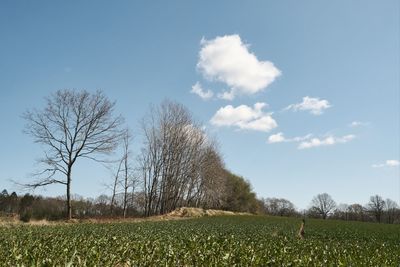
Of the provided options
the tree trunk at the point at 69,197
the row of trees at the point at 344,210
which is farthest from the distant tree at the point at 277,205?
the tree trunk at the point at 69,197

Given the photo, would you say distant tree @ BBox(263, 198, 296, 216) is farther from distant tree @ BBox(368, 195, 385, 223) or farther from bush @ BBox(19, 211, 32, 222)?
bush @ BBox(19, 211, 32, 222)

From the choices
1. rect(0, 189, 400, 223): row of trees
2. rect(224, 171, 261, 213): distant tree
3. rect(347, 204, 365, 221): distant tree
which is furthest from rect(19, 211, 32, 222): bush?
rect(347, 204, 365, 221): distant tree

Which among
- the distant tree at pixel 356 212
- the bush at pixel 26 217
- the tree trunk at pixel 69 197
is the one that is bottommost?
the distant tree at pixel 356 212

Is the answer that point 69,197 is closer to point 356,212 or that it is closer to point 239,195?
point 239,195

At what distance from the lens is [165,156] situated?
2419 inches

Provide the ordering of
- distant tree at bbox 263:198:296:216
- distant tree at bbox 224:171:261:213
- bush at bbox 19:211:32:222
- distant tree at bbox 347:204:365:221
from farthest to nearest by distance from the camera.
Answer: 1. distant tree at bbox 263:198:296:216
2. distant tree at bbox 347:204:365:221
3. distant tree at bbox 224:171:261:213
4. bush at bbox 19:211:32:222

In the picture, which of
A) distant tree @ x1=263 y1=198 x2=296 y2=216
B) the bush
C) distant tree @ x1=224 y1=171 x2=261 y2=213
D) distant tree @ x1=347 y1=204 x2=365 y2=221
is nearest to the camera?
the bush

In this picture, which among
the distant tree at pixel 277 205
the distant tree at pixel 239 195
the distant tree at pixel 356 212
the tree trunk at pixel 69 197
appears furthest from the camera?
the distant tree at pixel 277 205

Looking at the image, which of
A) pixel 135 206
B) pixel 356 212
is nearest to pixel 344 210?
pixel 356 212

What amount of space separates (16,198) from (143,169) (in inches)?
1598

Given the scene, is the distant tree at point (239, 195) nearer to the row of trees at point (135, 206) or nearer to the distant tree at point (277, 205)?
the row of trees at point (135, 206)

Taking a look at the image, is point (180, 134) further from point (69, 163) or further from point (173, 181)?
point (69, 163)

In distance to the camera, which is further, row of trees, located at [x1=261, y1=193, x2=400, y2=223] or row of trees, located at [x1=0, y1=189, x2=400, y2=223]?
row of trees, located at [x1=261, y1=193, x2=400, y2=223]

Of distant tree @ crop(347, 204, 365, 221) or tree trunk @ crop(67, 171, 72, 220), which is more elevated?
tree trunk @ crop(67, 171, 72, 220)
